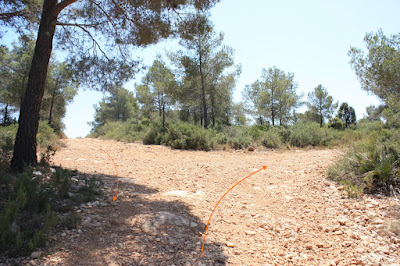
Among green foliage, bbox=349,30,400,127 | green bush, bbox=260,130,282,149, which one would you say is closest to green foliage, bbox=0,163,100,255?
green foliage, bbox=349,30,400,127

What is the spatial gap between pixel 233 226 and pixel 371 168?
10.7 ft

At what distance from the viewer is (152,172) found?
7.09 m

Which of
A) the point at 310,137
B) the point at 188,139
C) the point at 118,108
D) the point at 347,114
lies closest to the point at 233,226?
the point at 188,139

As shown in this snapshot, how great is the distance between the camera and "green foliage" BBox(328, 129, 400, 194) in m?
4.56

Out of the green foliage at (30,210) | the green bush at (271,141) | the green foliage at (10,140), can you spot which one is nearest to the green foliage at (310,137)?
the green bush at (271,141)

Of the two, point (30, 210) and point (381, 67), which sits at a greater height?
point (381, 67)

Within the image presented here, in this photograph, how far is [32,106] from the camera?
198 inches

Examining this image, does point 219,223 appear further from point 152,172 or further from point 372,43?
point 372,43

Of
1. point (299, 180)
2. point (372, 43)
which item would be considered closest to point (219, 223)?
point (299, 180)

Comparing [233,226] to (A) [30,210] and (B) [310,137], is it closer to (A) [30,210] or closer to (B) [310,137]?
(A) [30,210]

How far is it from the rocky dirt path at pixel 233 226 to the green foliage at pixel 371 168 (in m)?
0.34

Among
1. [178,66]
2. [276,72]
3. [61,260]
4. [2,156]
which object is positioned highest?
[276,72]

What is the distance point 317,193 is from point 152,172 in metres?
4.33

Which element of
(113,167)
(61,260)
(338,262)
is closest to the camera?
(61,260)
